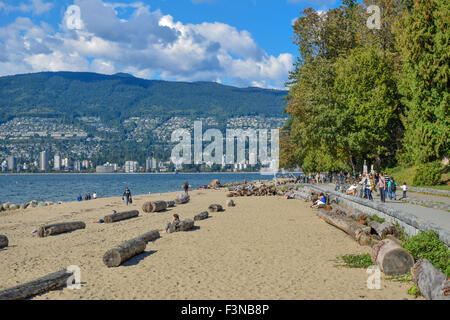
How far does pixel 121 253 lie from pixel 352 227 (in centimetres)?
922

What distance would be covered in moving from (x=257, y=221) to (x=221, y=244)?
705 centimetres

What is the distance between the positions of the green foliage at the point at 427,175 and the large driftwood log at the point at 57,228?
25.1 m

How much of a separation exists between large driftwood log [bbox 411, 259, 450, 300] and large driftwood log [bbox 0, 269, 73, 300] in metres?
8.48

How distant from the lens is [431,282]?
785cm

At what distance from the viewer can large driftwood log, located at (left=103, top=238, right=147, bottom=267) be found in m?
12.0

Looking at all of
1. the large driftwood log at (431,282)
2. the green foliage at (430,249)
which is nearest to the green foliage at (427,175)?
Result: the green foliage at (430,249)

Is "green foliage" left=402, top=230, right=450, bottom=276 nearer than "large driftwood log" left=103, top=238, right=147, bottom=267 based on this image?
Yes

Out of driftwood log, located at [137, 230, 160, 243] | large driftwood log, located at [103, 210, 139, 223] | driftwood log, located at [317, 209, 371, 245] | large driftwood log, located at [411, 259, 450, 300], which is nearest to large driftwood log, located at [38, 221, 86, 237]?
large driftwood log, located at [103, 210, 139, 223]

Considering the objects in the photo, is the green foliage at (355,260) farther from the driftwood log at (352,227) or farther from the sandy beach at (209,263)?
the driftwood log at (352,227)

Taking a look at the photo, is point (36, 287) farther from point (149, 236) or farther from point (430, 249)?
point (430, 249)

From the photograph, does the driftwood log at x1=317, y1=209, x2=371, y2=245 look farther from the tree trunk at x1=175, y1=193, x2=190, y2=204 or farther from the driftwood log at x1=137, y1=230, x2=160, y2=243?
the tree trunk at x1=175, y1=193, x2=190, y2=204

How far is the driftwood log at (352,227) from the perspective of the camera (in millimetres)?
14422
